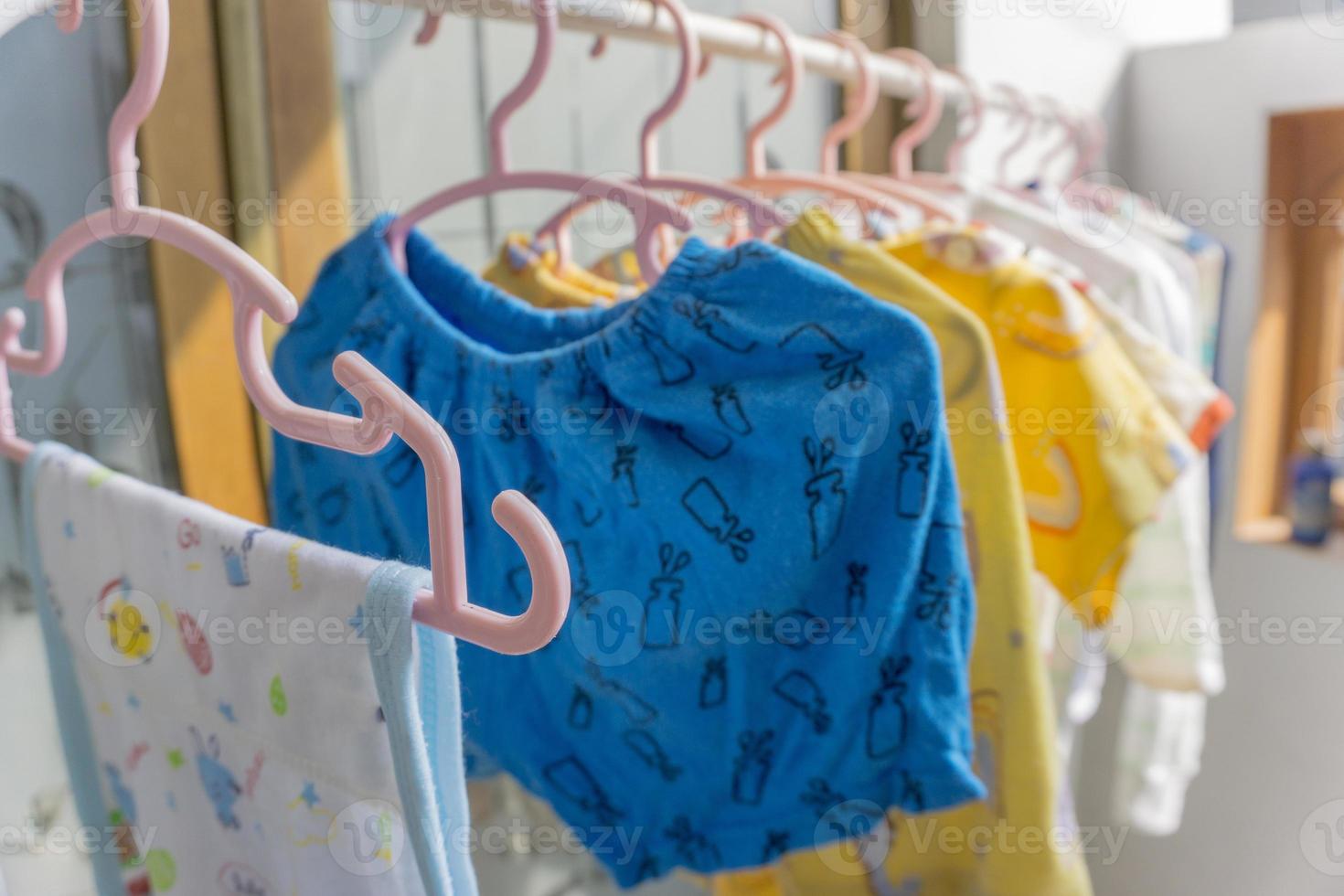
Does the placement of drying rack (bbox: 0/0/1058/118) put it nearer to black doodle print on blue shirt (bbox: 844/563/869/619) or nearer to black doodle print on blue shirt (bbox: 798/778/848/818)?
black doodle print on blue shirt (bbox: 844/563/869/619)

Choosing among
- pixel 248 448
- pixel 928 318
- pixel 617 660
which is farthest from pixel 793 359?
pixel 248 448

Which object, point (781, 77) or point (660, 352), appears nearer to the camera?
point (660, 352)

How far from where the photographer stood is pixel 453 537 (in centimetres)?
38

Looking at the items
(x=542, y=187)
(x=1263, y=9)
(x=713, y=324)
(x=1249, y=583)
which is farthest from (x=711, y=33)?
(x=1263, y=9)

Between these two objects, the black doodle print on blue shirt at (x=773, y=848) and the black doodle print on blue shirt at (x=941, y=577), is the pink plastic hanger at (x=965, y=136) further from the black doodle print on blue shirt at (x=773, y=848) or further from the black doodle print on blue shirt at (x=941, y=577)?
the black doodle print on blue shirt at (x=773, y=848)

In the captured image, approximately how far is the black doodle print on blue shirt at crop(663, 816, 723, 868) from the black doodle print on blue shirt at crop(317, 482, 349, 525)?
0.31 metres

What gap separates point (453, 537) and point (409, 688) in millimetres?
66

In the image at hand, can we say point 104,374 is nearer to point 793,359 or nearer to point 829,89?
point 793,359

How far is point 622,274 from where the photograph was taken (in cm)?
90

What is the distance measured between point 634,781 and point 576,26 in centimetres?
52

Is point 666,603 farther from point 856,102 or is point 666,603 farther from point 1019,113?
point 1019,113

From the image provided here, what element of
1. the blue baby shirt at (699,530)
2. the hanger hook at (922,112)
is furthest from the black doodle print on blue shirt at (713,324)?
the hanger hook at (922,112)

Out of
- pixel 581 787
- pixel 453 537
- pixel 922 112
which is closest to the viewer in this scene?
pixel 453 537

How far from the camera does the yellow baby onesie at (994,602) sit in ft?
2.09
